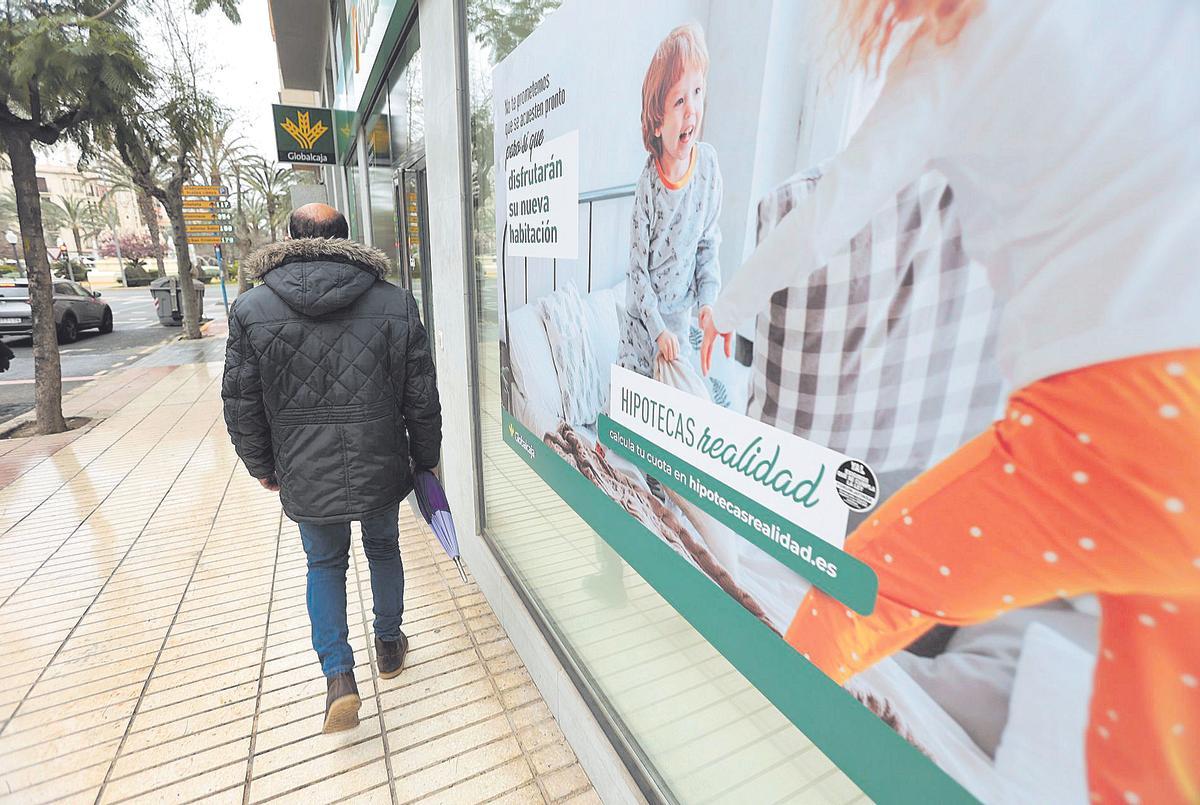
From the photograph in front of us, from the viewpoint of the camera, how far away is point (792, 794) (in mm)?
1389

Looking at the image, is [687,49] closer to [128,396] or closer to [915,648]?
[915,648]

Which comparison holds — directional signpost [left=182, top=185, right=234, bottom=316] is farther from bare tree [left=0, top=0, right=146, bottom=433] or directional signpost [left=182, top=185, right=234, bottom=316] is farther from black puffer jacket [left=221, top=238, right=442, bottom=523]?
black puffer jacket [left=221, top=238, right=442, bottom=523]

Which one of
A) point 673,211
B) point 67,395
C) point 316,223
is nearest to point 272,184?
point 67,395

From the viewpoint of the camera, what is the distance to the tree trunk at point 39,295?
6660mm

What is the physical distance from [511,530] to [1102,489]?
2.80 metres

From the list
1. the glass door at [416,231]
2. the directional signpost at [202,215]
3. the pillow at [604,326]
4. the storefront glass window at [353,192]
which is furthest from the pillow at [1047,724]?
the directional signpost at [202,215]

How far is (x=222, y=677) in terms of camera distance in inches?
110

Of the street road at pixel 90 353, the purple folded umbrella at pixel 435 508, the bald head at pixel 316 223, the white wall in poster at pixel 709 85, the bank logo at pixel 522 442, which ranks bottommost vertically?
the street road at pixel 90 353

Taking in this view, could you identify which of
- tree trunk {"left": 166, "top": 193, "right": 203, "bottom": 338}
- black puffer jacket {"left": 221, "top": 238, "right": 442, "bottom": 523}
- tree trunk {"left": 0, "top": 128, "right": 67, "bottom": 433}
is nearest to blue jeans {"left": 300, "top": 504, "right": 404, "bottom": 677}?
black puffer jacket {"left": 221, "top": 238, "right": 442, "bottom": 523}

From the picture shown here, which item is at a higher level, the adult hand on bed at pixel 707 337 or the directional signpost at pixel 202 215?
the directional signpost at pixel 202 215

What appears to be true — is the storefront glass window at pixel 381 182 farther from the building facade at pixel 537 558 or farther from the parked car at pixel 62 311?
the parked car at pixel 62 311

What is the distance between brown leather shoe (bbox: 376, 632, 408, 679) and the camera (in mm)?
2807

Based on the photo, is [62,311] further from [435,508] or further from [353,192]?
[435,508]

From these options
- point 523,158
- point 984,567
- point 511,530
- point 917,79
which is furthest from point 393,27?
point 984,567
